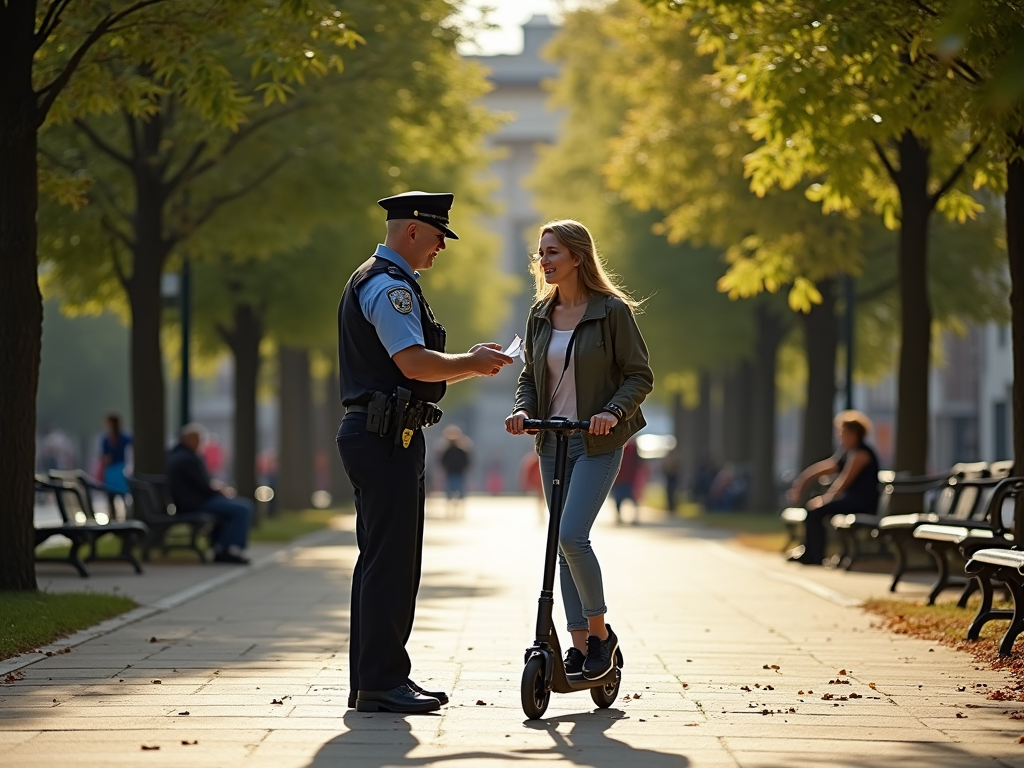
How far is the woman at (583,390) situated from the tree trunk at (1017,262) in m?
5.21

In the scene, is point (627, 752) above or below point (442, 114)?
below

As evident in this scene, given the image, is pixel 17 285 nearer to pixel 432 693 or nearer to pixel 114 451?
pixel 432 693

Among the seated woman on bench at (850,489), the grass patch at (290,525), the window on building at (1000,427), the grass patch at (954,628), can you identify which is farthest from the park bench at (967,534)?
the window on building at (1000,427)

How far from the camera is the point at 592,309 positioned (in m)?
8.24

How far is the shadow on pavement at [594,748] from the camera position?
6746 millimetres

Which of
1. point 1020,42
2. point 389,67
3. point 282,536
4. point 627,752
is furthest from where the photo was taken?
point 282,536

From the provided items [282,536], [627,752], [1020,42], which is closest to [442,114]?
[282,536]

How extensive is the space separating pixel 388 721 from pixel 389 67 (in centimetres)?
1504

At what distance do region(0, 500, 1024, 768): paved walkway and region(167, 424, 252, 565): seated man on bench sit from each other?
431 cm

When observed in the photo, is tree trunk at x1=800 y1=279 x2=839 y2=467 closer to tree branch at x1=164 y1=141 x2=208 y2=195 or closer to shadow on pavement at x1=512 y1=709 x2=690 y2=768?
tree branch at x1=164 y1=141 x2=208 y2=195

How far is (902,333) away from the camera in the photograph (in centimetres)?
1861

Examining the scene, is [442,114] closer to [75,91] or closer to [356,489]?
[75,91]

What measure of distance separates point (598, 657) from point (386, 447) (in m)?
1.28

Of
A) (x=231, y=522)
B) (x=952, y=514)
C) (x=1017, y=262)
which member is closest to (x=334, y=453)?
(x=231, y=522)
